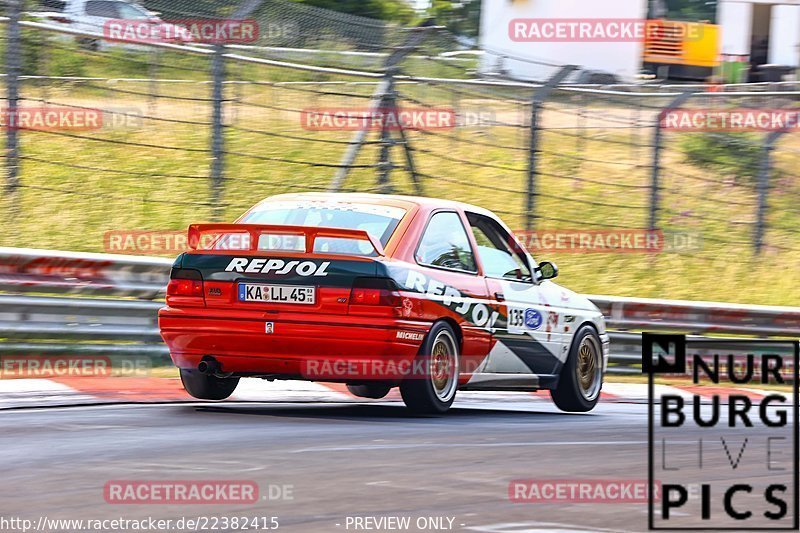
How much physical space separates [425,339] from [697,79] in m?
26.3

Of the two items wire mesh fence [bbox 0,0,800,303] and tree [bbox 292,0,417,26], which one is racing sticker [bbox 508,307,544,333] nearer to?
wire mesh fence [bbox 0,0,800,303]

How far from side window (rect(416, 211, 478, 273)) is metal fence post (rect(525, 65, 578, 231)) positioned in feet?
17.9

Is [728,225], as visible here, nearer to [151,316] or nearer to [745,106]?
[745,106]

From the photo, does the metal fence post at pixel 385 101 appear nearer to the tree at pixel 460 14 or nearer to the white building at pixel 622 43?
the white building at pixel 622 43

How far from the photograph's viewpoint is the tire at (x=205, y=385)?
9.44 meters

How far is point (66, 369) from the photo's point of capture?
1095 centimetres

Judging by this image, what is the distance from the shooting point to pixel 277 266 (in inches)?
343

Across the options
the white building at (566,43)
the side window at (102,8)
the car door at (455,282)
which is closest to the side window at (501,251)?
the car door at (455,282)

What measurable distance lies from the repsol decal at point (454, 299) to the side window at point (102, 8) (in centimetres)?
1525

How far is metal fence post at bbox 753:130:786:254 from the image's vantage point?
17.6m

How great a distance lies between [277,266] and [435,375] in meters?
1.24

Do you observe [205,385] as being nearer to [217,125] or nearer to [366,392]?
[366,392]

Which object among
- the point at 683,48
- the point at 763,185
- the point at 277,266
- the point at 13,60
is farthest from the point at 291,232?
the point at 683,48

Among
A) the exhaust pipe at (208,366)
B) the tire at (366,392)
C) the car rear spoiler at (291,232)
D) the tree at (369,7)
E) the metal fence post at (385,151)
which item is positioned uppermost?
the tree at (369,7)
